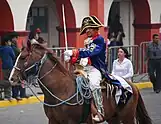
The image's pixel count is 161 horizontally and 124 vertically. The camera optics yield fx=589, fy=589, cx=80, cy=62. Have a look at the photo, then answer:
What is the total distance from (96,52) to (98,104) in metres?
0.86

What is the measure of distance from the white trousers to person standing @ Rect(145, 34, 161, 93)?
10.4 metres

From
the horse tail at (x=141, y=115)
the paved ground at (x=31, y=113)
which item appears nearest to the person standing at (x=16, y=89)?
the paved ground at (x=31, y=113)

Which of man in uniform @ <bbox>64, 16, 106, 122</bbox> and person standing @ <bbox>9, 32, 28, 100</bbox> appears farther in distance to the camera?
person standing @ <bbox>9, 32, 28, 100</bbox>

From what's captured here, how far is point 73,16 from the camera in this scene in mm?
21625

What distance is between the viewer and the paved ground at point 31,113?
14.5 metres

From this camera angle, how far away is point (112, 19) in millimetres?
25953

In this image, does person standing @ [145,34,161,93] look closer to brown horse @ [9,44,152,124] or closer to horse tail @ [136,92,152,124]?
horse tail @ [136,92,152,124]

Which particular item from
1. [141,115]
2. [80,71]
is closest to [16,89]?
[141,115]

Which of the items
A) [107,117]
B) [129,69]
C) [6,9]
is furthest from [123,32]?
[107,117]

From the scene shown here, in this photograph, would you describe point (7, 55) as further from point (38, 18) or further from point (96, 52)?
point (96, 52)

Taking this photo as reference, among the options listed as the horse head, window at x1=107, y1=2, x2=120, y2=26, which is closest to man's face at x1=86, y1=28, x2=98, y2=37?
the horse head

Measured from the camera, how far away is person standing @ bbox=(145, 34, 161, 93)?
20.0 m

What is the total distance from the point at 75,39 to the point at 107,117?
1182 centimetres

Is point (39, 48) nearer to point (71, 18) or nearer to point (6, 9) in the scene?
point (6, 9)
